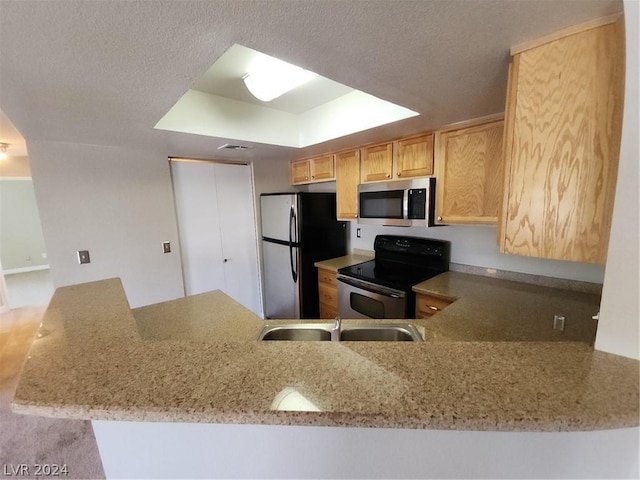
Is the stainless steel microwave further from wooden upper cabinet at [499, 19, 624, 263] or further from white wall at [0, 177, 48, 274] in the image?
white wall at [0, 177, 48, 274]

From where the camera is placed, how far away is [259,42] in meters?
0.90

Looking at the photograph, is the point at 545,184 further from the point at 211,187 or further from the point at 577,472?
the point at 211,187

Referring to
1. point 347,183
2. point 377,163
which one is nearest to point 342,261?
point 347,183

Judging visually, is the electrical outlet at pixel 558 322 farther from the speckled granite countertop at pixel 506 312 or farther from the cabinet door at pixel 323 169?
the cabinet door at pixel 323 169

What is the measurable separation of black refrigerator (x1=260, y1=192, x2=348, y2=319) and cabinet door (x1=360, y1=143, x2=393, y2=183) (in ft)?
2.27

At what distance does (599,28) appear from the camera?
0.81 metres

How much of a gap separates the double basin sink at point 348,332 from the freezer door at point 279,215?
1.48 metres

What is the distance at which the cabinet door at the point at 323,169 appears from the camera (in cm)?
289

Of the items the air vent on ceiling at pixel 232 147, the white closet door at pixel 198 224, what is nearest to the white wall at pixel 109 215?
the white closet door at pixel 198 224

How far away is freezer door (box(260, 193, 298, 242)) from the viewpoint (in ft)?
9.50

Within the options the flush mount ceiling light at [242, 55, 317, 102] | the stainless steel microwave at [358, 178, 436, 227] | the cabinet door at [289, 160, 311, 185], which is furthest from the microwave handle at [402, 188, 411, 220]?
the cabinet door at [289, 160, 311, 185]

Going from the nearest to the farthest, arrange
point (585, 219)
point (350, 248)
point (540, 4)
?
point (540, 4) → point (585, 219) → point (350, 248)

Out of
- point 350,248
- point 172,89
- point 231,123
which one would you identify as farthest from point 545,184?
point 350,248

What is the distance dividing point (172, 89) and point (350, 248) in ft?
8.39
